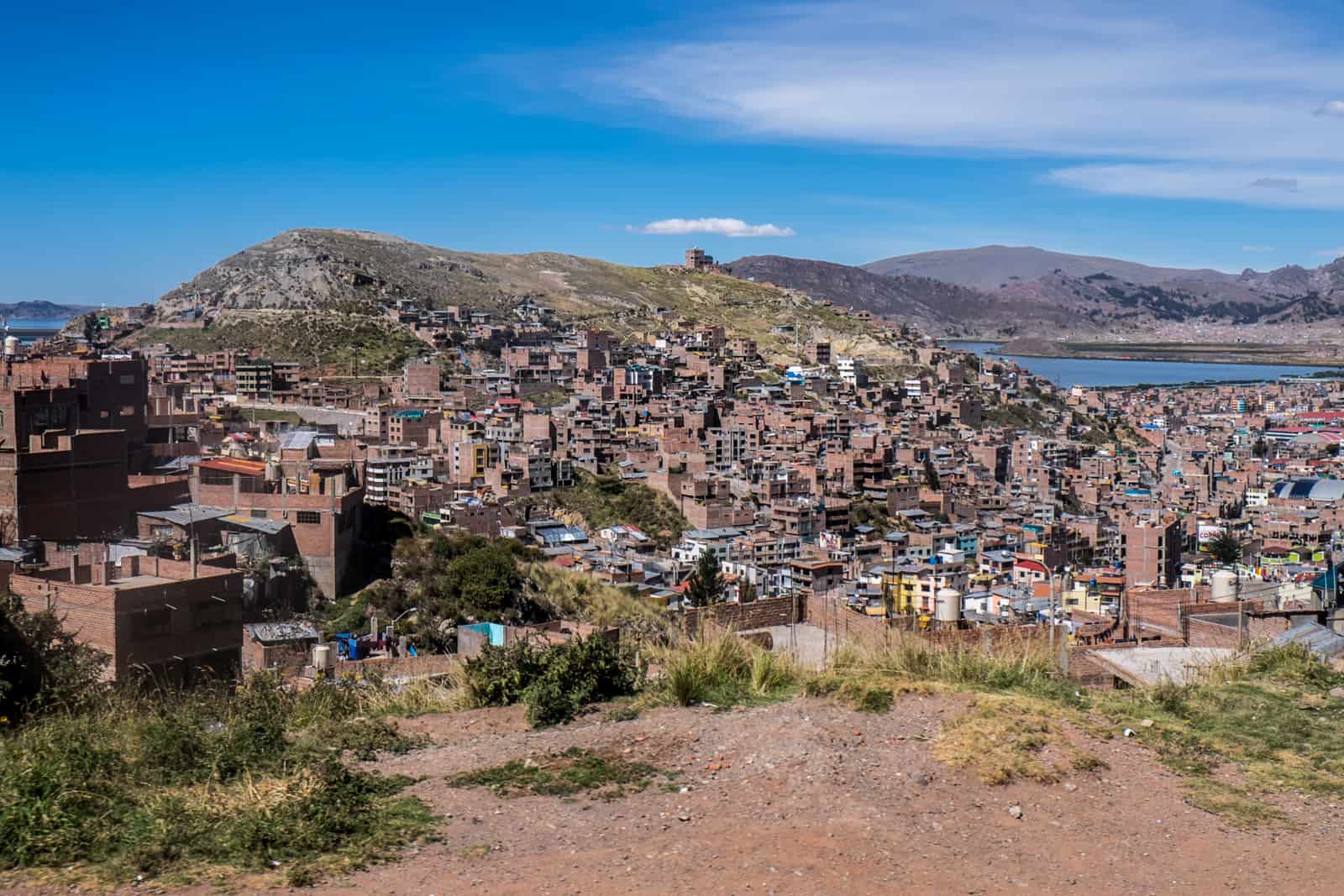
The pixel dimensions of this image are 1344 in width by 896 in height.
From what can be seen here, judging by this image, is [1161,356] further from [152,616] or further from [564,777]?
[564,777]

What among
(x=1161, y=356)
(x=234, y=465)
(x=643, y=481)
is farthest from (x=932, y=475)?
(x=1161, y=356)

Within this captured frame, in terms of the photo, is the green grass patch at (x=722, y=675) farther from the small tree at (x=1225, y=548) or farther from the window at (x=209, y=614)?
the small tree at (x=1225, y=548)

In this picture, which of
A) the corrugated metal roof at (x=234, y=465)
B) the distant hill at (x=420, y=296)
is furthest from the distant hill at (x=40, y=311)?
the corrugated metal roof at (x=234, y=465)

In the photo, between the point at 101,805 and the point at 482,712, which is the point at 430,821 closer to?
the point at 101,805

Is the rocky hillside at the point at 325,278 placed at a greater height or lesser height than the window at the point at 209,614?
greater

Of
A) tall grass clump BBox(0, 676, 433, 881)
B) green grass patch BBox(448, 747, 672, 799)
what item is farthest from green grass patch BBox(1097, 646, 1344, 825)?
tall grass clump BBox(0, 676, 433, 881)

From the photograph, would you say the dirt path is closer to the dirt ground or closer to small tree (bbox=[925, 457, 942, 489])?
the dirt ground
